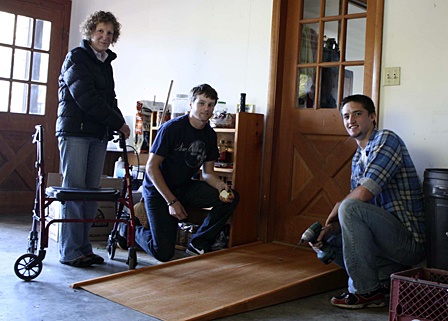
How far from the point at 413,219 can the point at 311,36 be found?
1631mm

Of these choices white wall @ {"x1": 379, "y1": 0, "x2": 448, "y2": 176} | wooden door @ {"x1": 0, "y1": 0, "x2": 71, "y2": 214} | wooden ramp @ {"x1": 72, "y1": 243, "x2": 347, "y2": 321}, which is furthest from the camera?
wooden door @ {"x1": 0, "y1": 0, "x2": 71, "y2": 214}

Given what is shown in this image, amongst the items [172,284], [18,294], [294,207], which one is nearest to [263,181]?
[294,207]

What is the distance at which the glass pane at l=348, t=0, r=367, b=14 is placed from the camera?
3746mm

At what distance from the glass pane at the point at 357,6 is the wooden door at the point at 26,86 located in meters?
3.48

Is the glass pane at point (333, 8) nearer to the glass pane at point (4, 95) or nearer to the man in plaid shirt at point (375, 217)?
the man in plaid shirt at point (375, 217)

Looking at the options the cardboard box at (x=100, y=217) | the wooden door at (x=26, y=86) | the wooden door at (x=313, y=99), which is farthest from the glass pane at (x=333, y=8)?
the wooden door at (x=26, y=86)

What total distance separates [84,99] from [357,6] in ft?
6.11

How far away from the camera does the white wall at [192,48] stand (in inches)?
170

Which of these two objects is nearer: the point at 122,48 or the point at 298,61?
the point at 298,61

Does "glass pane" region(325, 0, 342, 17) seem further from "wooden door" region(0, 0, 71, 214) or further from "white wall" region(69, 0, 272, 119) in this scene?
"wooden door" region(0, 0, 71, 214)

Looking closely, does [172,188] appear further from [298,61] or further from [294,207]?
[298,61]

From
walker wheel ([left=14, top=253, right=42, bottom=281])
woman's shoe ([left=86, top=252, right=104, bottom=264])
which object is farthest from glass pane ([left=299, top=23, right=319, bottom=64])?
walker wheel ([left=14, top=253, right=42, bottom=281])

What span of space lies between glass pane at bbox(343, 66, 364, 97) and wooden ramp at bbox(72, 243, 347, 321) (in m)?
1.11

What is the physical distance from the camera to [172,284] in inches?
121
